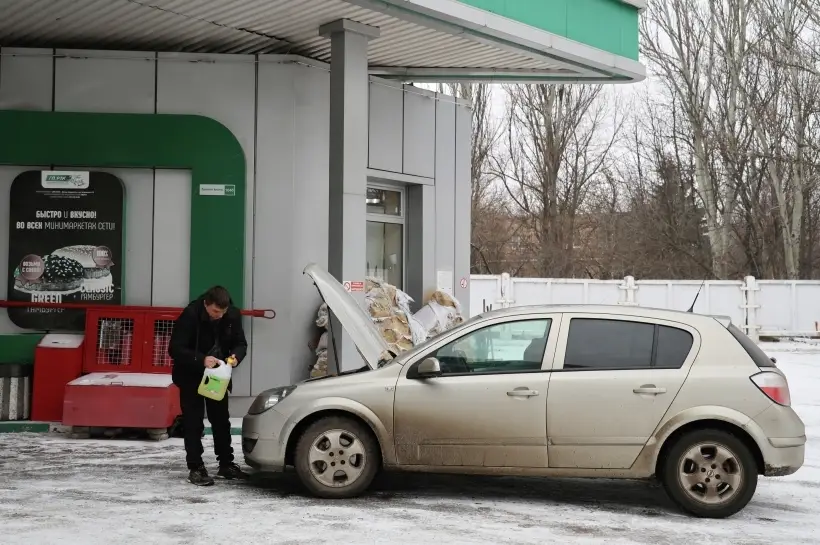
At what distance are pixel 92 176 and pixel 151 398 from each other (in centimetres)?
305

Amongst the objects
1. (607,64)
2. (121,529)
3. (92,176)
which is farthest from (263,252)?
(121,529)

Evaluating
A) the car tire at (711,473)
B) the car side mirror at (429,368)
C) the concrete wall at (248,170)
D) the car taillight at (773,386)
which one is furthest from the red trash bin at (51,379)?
the car taillight at (773,386)

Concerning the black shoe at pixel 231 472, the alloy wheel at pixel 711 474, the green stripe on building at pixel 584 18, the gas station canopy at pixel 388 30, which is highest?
the green stripe on building at pixel 584 18

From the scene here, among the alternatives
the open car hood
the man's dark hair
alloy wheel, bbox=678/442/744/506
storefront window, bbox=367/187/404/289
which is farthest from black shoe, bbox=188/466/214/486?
storefront window, bbox=367/187/404/289

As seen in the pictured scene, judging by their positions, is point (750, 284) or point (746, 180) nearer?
point (750, 284)

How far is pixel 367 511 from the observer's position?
6.57 metres

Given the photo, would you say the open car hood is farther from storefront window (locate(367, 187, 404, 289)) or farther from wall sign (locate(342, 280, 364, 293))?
storefront window (locate(367, 187, 404, 289))

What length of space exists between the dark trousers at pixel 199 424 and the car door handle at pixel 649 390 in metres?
3.38

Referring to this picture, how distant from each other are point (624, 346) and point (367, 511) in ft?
7.20

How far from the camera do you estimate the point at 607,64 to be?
38.2ft

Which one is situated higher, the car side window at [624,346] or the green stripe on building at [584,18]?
the green stripe on building at [584,18]

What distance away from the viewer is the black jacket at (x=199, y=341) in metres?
7.45

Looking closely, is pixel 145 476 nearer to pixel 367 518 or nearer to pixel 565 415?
pixel 367 518

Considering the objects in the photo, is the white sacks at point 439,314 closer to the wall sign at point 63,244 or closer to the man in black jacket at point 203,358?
the wall sign at point 63,244
